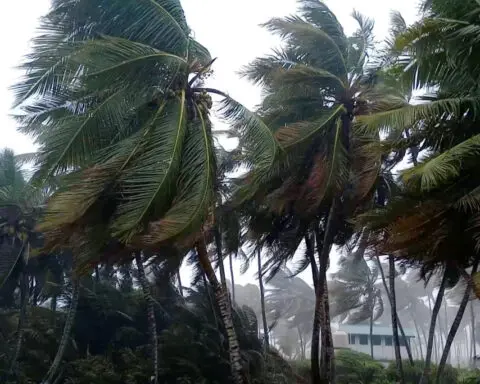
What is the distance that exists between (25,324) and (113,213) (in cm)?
961

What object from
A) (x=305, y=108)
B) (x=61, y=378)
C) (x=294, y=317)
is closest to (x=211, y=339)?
(x=61, y=378)

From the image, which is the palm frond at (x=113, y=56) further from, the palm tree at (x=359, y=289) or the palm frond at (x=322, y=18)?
the palm tree at (x=359, y=289)

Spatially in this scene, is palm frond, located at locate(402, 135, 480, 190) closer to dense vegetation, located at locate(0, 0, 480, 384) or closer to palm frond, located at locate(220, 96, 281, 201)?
dense vegetation, located at locate(0, 0, 480, 384)

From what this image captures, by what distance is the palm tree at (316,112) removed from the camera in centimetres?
1274

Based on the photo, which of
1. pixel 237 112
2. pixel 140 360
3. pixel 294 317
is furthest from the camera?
pixel 294 317

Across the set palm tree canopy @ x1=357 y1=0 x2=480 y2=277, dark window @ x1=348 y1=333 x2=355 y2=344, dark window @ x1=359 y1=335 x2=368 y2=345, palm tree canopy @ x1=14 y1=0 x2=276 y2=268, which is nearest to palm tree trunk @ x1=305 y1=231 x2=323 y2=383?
palm tree canopy @ x1=14 y1=0 x2=276 y2=268

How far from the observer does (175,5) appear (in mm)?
11969

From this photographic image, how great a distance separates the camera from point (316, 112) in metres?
13.9

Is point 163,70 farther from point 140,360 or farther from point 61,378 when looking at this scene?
point 61,378

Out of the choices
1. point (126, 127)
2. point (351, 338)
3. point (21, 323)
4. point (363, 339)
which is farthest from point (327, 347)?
point (363, 339)

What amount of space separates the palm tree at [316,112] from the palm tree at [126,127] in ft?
5.89

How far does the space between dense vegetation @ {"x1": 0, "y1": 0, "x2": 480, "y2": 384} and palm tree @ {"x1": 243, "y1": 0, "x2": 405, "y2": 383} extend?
0.14 feet

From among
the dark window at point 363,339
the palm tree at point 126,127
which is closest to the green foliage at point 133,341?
the palm tree at point 126,127

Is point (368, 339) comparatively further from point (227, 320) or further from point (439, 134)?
point (439, 134)
